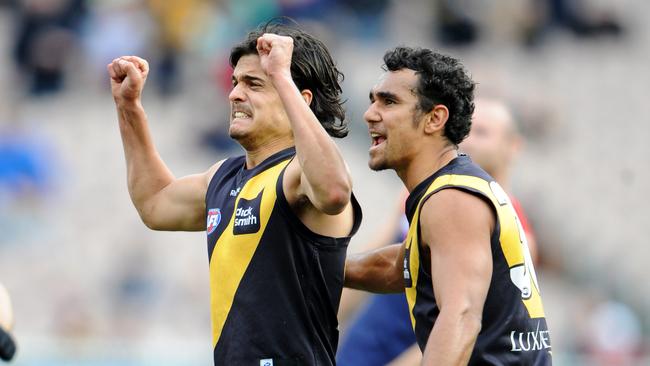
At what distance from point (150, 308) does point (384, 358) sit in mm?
6656

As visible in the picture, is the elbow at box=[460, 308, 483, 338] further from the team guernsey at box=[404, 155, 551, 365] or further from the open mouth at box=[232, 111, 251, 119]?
the open mouth at box=[232, 111, 251, 119]

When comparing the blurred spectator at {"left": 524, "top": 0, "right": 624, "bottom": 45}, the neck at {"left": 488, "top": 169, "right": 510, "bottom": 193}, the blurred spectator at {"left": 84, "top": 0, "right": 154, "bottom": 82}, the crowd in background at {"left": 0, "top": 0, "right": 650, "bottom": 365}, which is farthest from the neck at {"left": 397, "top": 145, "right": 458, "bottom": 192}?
the blurred spectator at {"left": 524, "top": 0, "right": 624, "bottom": 45}

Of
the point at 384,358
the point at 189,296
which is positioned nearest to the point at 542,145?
the point at 189,296

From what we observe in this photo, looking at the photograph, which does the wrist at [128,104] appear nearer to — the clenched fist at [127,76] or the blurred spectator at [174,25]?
the clenched fist at [127,76]

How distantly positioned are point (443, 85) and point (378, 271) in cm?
100

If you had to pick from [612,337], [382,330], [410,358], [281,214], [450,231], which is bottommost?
[612,337]

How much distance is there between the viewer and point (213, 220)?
542 cm

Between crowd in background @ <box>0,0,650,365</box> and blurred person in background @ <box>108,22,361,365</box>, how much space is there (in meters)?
7.77

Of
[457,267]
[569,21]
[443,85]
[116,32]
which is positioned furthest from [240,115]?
[569,21]

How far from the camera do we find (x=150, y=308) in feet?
44.9

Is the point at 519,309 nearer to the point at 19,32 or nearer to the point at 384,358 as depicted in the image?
the point at 384,358

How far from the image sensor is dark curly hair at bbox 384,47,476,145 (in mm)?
5184

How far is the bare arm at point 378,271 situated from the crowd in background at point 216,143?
7.42 meters

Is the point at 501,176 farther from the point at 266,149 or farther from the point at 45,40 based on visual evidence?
the point at 45,40
